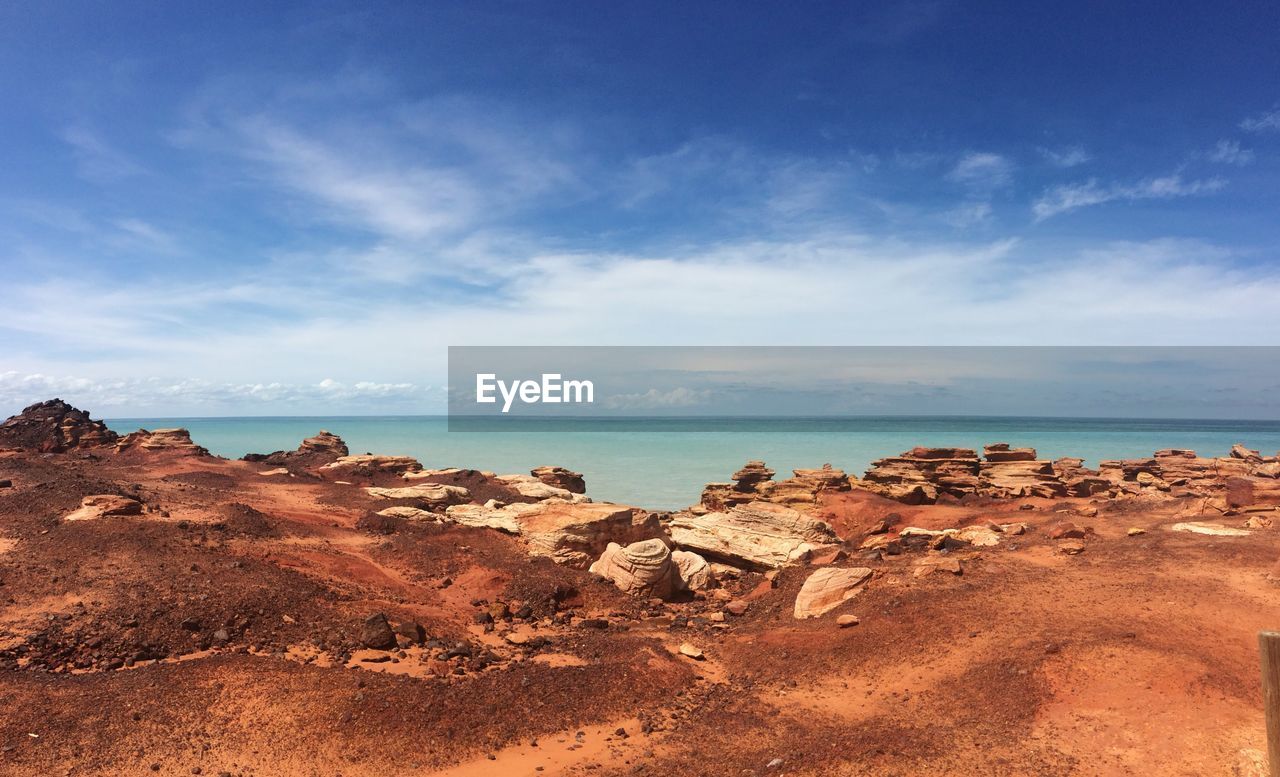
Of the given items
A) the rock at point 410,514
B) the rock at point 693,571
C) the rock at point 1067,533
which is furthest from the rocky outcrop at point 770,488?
the rock at point 1067,533

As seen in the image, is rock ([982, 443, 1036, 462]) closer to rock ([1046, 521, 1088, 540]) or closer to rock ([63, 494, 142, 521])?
rock ([1046, 521, 1088, 540])

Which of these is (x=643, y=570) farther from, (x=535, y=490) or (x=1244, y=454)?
(x=1244, y=454)

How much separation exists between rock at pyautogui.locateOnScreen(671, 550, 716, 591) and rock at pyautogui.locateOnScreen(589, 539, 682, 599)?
13.2 inches

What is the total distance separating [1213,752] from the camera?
22.0ft

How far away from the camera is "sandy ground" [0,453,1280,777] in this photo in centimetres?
743

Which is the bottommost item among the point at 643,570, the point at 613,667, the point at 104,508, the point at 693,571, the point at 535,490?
the point at 693,571

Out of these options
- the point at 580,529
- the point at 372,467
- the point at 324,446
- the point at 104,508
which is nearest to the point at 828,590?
the point at 580,529

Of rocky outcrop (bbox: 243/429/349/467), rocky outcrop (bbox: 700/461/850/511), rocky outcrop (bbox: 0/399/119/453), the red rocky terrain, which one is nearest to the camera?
the red rocky terrain

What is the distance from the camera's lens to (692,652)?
12016 mm

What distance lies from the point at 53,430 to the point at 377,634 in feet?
132

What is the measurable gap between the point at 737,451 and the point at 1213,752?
7366 centimetres

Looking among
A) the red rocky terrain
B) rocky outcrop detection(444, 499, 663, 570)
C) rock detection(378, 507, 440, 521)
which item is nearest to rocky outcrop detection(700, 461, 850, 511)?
the red rocky terrain

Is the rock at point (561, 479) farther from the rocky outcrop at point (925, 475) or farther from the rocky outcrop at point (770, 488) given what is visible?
the rocky outcrop at point (925, 475)

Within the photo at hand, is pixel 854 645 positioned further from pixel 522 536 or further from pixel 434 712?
pixel 522 536
